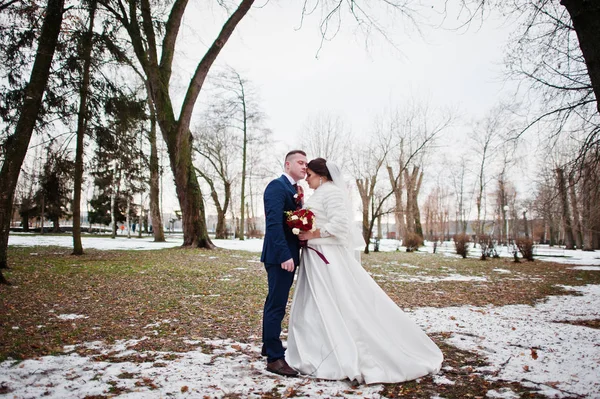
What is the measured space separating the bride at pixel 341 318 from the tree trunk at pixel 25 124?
7.47 metres

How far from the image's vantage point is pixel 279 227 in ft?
11.0

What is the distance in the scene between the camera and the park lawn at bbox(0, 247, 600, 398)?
3.86 m

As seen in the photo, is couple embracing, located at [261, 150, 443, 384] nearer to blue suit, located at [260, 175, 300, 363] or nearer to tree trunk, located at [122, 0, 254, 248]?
blue suit, located at [260, 175, 300, 363]

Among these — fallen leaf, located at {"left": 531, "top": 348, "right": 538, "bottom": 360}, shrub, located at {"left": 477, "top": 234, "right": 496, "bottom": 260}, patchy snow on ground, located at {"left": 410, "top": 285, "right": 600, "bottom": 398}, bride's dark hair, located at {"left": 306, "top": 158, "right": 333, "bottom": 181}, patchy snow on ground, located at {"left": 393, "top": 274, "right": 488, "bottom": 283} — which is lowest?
patchy snow on ground, located at {"left": 393, "top": 274, "right": 488, "bottom": 283}

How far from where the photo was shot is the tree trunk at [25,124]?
7.74 m

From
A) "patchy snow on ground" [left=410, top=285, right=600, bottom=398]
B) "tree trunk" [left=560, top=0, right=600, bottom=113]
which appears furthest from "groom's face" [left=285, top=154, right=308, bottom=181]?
"tree trunk" [left=560, top=0, right=600, bottom=113]

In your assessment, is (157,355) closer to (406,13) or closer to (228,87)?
(406,13)

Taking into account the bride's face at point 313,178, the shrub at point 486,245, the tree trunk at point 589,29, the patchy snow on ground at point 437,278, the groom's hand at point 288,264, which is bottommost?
the patchy snow on ground at point 437,278

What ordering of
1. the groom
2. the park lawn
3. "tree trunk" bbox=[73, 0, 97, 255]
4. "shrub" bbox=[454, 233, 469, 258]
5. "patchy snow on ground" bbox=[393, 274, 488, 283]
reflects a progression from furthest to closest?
"shrub" bbox=[454, 233, 469, 258] < "tree trunk" bbox=[73, 0, 97, 255] < "patchy snow on ground" bbox=[393, 274, 488, 283] < the park lawn < the groom

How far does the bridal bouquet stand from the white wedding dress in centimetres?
23

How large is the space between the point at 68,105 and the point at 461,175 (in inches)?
1402

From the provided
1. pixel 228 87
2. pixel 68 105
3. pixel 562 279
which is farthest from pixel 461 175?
pixel 68 105

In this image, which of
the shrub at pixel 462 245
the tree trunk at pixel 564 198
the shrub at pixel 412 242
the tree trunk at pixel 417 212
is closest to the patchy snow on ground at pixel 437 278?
the tree trunk at pixel 564 198

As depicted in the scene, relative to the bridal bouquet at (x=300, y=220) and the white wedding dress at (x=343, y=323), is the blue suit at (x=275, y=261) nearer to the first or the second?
the bridal bouquet at (x=300, y=220)
